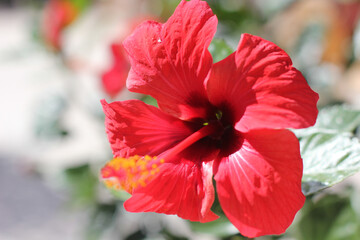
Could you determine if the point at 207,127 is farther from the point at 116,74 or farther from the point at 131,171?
the point at 116,74

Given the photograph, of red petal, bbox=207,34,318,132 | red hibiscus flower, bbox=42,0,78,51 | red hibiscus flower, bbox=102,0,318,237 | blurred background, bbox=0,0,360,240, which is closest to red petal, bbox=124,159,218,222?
red hibiscus flower, bbox=102,0,318,237

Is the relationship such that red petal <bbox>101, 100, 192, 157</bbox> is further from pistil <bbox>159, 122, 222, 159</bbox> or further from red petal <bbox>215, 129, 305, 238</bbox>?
red petal <bbox>215, 129, 305, 238</bbox>

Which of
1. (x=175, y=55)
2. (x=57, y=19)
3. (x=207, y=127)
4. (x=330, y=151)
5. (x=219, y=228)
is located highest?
(x=57, y=19)

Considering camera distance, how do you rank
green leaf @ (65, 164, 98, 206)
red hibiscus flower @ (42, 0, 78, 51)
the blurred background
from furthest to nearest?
red hibiscus flower @ (42, 0, 78, 51), green leaf @ (65, 164, 98, 206), the blurred background

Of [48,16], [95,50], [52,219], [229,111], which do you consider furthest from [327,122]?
[95,50]

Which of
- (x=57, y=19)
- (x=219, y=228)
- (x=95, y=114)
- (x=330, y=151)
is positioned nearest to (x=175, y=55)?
(x=330, y=151)

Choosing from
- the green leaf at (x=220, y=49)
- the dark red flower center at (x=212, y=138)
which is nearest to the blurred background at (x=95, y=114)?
the green leaf at (x=220, y=49)
